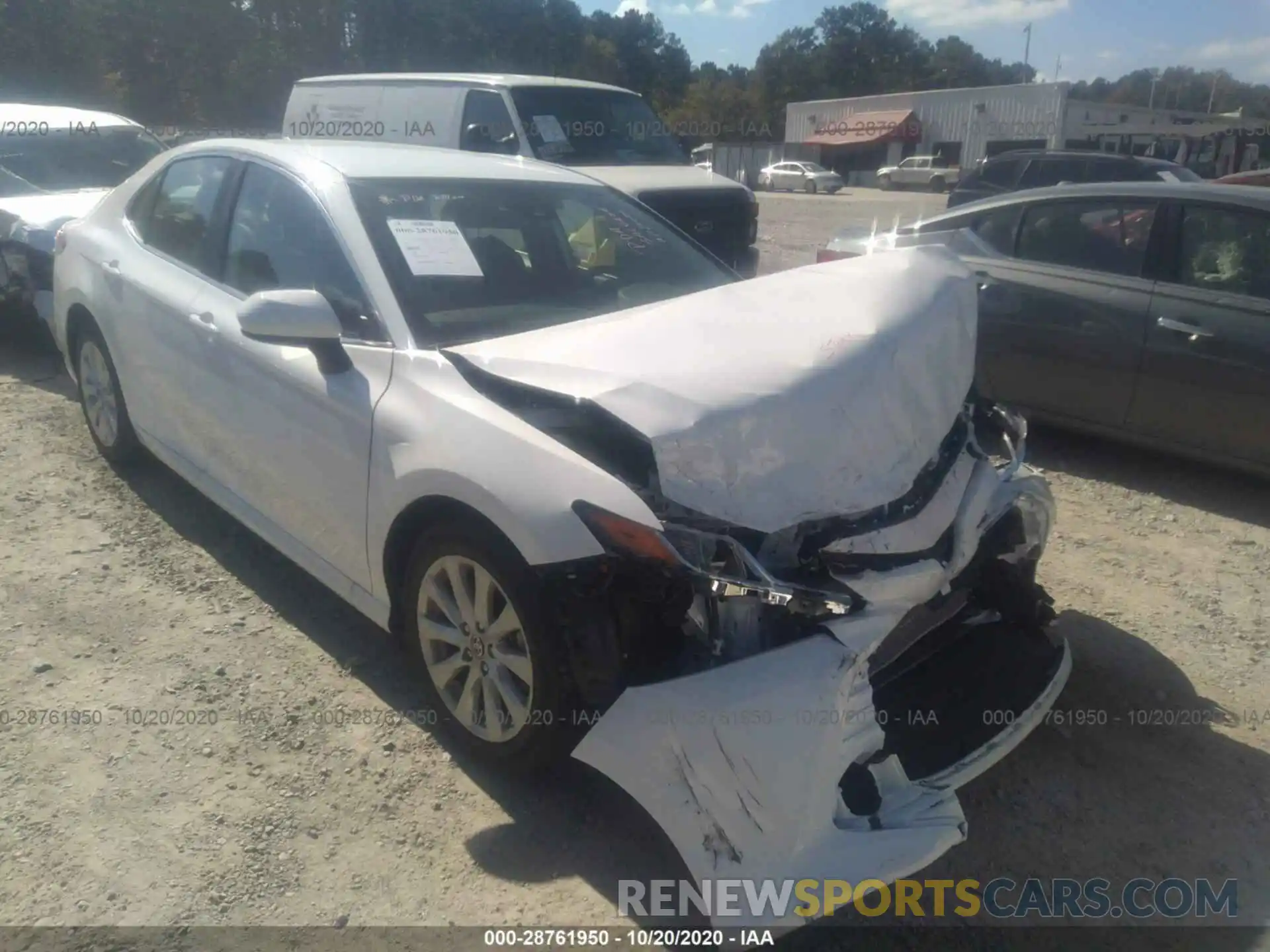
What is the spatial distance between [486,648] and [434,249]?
139 centimetres

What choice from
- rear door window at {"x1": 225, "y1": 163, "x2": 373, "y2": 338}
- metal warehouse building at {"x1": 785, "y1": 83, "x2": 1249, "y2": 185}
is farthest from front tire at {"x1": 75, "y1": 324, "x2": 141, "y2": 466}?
metal warehouse building at {"x1": 785, "y1": 83, "x2": 1249, "y2": 185}

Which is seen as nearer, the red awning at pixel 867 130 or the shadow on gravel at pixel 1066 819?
the shadow on gravel at pixel 1066 819

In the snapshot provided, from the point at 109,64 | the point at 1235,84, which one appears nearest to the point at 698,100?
the point at 109,64

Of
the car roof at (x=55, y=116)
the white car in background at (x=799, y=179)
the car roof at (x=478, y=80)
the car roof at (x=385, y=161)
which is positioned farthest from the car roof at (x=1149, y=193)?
the white car in background at (x=799, y=179)

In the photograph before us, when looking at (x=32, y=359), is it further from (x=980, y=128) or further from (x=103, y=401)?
(x=980, y=128)

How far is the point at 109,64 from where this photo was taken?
35.8m

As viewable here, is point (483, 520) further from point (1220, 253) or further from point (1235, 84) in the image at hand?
point (1235, 84)

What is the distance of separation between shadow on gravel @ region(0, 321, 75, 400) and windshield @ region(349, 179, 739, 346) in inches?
163

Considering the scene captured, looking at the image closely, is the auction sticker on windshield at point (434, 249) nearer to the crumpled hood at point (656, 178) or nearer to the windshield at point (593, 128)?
the crumpled hood at point (656, 178)

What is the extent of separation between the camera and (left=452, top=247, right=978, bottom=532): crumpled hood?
242 cm

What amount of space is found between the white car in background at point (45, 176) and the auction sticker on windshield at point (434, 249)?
4.40m

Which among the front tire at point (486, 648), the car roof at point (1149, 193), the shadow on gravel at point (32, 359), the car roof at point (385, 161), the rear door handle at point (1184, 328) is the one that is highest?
the car roof at point (385, 161)

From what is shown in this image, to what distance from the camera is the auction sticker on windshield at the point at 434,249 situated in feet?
10.8

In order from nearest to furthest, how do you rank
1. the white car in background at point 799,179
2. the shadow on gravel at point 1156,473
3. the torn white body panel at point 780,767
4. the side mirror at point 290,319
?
the torn white body panel at point 780,767 < the side mirror at point 290,319 < the shadow on gravel at point 1156,473 < the white car in background at point 799,179
